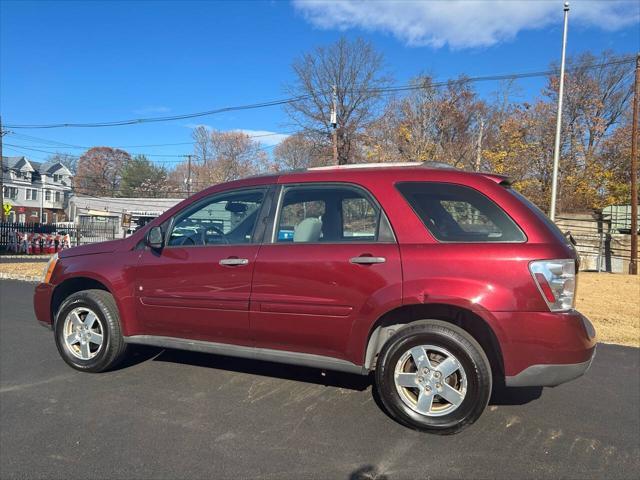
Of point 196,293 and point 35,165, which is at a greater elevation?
point 35,165

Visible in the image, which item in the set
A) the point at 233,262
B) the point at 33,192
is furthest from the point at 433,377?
the point at 33,192

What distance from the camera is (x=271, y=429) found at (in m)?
3.23

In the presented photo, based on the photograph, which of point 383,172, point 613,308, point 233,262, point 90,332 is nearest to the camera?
point 383,172

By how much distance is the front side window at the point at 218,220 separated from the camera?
152 inches

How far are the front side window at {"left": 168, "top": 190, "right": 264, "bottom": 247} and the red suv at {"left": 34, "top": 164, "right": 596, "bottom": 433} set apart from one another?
0.01 metres

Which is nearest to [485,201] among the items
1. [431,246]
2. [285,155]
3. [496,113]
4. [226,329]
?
[431,246]

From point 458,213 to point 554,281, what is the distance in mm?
831

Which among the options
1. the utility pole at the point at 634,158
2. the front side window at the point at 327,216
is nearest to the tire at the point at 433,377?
the front side window at the point at 327,216

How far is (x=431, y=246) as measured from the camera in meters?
3.16

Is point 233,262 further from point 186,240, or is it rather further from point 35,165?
point 35,165

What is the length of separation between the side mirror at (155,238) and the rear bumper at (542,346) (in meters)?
2.80

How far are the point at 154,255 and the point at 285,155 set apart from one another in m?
45.5

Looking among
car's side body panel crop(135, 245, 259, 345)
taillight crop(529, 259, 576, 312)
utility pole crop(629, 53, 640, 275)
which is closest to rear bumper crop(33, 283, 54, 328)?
car's side body panel crop(135, 245, 259, 345)

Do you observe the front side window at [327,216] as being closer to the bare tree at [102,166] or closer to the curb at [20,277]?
the curb at [20,277]
